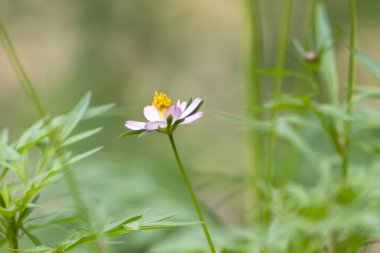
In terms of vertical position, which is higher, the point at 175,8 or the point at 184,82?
the point at 175,8

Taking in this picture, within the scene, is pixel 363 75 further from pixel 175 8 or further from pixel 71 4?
pixel 71 4

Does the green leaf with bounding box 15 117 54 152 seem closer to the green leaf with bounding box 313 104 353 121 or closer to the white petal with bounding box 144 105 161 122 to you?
the white petal with bounding box 144 105 161 122

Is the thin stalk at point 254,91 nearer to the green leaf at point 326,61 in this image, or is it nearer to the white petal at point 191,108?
the green leaf at point 326,61

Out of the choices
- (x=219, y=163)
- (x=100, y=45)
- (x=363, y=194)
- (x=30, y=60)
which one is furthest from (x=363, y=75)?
(x=363, y=194)

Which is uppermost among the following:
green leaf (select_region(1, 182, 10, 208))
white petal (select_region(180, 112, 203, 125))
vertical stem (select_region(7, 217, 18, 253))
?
white petal (select_region(180, 112, 203, 125))

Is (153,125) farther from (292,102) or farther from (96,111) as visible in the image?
(292,102)

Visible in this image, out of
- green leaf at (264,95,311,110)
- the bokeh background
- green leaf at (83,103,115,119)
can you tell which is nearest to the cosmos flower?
green leaf at (83,103,115,119)
